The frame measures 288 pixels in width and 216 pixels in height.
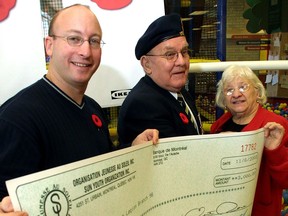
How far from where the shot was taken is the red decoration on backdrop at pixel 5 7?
115 centimetres

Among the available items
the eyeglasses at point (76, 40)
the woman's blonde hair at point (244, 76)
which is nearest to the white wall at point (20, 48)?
the eyeglasses at point (76, 40)

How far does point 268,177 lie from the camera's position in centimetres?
127

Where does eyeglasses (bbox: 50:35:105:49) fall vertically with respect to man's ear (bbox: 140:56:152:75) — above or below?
above

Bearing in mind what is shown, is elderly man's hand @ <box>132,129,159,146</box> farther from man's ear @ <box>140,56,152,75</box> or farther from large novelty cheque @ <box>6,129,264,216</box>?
man's ear @ <box>140,56,152,75</box>

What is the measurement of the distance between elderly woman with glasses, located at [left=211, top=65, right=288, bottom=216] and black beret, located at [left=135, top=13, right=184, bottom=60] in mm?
411

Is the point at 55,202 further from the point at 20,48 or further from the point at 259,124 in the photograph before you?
the point at 259,124

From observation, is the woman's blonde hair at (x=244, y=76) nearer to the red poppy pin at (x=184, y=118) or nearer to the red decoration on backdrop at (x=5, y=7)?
the red poppy pin at (x=184, y=118)

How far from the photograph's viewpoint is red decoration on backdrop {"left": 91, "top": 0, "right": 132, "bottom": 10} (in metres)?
1.31

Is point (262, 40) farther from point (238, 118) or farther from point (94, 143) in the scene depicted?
point (94, 143)

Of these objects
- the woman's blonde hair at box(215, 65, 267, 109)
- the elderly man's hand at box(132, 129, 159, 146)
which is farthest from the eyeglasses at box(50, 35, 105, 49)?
the woman's blonde hair at box(215, 65, 267, 109)

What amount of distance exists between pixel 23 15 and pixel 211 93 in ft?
3.95

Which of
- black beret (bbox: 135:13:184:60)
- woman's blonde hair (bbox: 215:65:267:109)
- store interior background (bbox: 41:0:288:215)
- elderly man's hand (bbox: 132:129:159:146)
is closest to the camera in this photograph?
elderly man's hand (bbox: 132:129:159:146)

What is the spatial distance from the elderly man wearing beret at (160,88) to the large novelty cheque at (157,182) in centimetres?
26

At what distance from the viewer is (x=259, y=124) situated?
1361 millimetres
